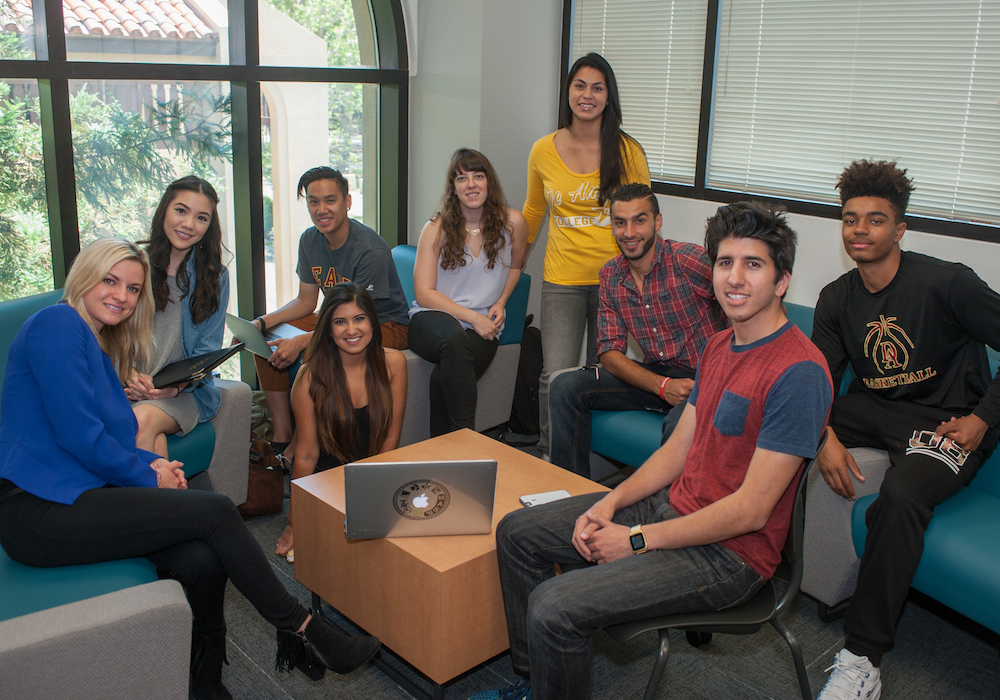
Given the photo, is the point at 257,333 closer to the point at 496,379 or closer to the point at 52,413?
the point at 496,379

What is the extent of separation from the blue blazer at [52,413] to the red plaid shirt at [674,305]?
1938 millimetres

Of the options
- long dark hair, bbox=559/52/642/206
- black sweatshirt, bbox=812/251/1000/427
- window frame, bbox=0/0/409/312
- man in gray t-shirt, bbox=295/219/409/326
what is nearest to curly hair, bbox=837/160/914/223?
black sweatshirt, bbox=812/251/1000/427

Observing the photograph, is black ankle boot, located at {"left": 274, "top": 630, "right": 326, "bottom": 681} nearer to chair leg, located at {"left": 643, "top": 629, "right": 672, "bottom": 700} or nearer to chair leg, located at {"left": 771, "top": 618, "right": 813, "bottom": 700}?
chair leg, located at {"left": 643, "top": 629, "right": 672, "bottom": 700}

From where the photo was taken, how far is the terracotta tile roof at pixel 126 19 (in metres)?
→ 3.13

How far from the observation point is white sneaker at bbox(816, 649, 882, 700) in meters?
2.11

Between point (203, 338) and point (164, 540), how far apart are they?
1.11 metres

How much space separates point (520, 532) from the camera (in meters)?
2.07

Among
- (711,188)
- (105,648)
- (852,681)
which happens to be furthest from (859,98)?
(105,648)

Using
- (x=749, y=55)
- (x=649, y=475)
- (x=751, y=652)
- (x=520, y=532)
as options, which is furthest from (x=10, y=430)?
(x=749, y=55)

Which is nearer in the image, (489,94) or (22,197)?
(22,197)

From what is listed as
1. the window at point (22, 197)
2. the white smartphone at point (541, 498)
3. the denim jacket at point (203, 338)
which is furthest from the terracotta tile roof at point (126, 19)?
the white smartphone at point (541, 498)

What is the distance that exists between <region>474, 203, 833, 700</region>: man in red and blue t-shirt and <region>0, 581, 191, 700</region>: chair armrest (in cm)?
77

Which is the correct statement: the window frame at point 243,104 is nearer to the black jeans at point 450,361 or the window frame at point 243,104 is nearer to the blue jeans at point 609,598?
the black jeans at point 450,361

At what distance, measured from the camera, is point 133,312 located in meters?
2.34
